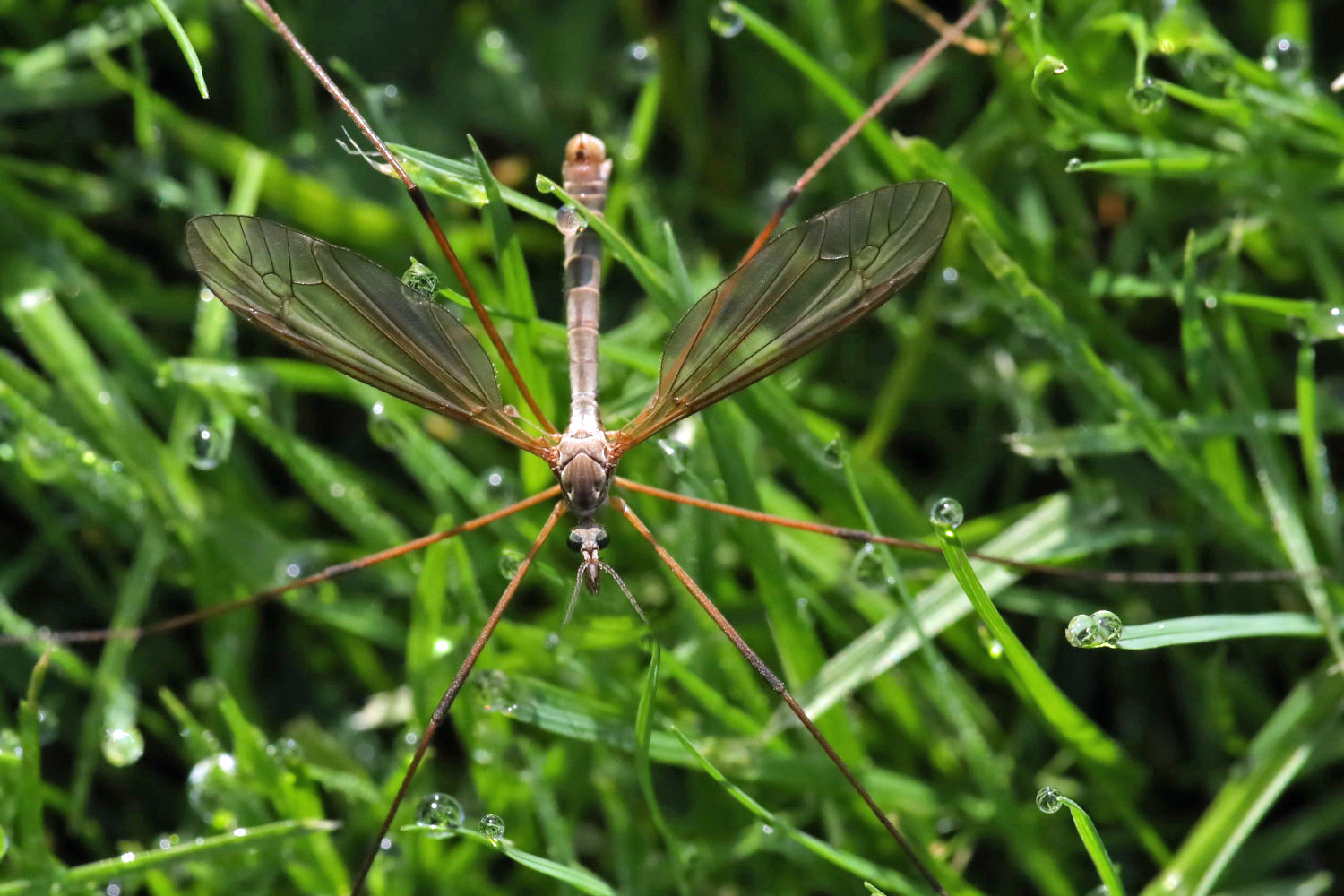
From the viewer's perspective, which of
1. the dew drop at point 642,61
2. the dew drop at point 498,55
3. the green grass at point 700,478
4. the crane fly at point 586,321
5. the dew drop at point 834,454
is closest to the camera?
the crane fly at point 586,321

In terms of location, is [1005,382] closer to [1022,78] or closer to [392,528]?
[1022,78]

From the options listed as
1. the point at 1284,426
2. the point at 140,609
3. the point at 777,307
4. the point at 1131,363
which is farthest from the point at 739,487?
the point at 140,609

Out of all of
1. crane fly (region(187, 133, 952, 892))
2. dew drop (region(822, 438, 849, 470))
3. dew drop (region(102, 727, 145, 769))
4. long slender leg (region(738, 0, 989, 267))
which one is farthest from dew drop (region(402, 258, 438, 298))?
dew drop (region(102, 727, 145, 769))

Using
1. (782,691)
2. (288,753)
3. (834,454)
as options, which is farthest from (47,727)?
(834,454)

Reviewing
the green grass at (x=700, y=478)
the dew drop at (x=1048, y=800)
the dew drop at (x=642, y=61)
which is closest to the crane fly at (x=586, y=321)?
the green grass at (x=700, y=478)

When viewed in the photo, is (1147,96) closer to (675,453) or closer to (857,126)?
(857,126)

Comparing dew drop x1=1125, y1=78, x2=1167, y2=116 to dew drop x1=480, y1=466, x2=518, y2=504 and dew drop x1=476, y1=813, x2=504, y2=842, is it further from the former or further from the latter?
dew drop x1=476, y1=813, x2=504, y2=842

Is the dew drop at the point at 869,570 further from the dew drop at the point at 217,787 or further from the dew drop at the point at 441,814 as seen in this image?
the dew drop at the point at 217,787

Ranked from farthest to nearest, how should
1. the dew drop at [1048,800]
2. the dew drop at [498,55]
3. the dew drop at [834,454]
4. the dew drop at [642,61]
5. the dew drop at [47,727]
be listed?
the dew drop at [498,55] → the dew drop at [642,61] → the dew drop at [47,727] → the dew drop at [834,454] → the dew drop at [1048,800]
